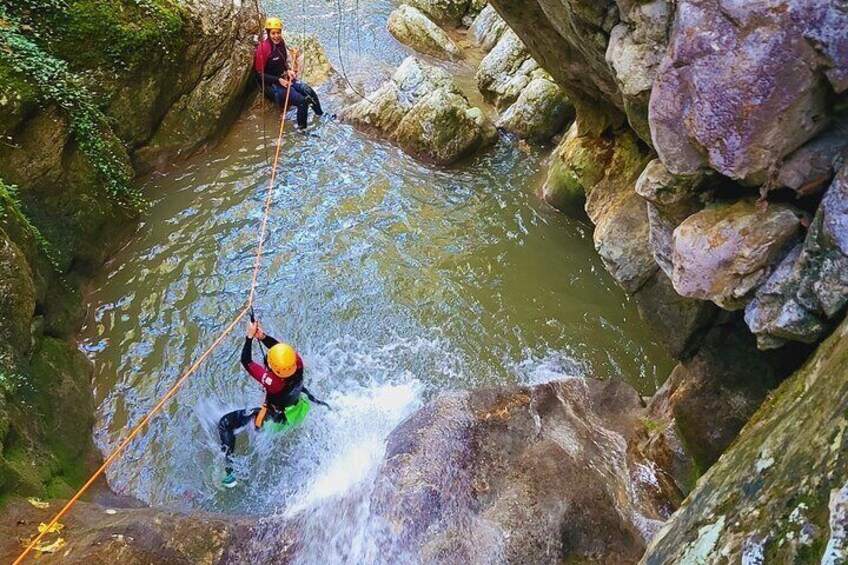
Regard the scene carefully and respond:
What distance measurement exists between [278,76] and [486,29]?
331 inches

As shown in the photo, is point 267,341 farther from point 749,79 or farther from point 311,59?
point 311,59

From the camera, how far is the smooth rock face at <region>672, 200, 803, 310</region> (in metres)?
4.18

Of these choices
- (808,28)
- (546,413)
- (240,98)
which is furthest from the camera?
(240,98)

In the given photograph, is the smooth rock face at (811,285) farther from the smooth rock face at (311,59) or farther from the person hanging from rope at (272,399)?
the smooth rock face at (311,59)

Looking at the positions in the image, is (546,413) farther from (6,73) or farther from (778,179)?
(6,73)

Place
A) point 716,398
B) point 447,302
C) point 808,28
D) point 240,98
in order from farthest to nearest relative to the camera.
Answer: point 240,98 < point 447,302 < point 716,398 < point 808,28

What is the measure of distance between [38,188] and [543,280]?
729 centimetres

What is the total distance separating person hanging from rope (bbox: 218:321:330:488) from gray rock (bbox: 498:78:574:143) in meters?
8.36

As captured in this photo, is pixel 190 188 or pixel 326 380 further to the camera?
pixel 190 188

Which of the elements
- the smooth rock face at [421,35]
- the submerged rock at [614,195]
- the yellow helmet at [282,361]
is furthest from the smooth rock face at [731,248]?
the smooth rock face at [421,35]

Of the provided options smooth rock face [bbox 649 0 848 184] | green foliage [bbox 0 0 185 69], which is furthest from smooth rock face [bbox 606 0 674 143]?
green foliage [bbox 0 0 185 69]

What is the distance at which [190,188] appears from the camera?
10688 millimetres

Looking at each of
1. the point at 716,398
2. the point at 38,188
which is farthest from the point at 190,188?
the point at 716,398

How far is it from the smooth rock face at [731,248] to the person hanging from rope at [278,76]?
987 centimetres
